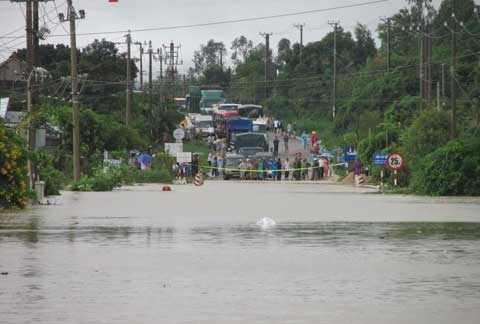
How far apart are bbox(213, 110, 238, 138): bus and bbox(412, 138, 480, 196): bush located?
6849 cm

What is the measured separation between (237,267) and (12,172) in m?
16.3

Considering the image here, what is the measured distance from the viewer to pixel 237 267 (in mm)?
18922

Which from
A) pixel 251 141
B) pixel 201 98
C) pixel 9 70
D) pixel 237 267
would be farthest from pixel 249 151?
pixel 237 267

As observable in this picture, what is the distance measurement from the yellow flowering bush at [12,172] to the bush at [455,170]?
18.1 meters

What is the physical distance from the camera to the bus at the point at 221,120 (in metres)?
118

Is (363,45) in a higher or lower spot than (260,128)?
higher

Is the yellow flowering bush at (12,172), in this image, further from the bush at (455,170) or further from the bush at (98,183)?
the bush at (98,183)

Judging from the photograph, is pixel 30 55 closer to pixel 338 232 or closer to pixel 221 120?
pixel 338 232

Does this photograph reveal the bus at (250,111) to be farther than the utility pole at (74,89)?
Yes

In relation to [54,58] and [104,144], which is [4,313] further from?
[54,58]

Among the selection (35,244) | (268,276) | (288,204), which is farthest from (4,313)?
(288,204)

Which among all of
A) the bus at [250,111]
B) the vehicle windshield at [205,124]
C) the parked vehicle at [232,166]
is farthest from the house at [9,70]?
the parked vehicle at [232,166]

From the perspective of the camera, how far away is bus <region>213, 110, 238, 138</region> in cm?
11794

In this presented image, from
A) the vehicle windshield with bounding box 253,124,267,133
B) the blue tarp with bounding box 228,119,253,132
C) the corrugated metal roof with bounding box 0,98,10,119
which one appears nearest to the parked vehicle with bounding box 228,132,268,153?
the vehicle windshield with bounding box 253,124,267,133
